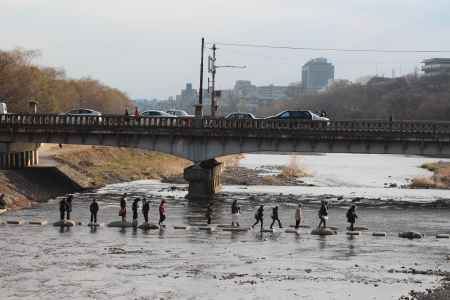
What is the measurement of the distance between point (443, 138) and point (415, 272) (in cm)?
3764

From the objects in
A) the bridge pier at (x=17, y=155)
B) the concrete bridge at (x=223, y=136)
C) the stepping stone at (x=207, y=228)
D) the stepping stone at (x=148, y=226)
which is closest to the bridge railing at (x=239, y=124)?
the concrete bridge at (x=223, y=136)

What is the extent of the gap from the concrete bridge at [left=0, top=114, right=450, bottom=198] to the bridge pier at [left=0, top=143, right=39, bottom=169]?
1.07ft

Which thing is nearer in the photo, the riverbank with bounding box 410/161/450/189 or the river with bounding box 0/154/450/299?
the river with bounding box 0/154/450/299

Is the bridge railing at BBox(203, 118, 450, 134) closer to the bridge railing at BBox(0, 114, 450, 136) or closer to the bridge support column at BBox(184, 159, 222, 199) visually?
the bridge railing at BBox(0, 114, 450, 136)

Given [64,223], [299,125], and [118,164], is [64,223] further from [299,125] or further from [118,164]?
[118,164]

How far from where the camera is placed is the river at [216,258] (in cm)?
3788

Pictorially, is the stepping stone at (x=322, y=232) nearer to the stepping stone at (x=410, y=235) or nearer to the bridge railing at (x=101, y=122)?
the stepping stone at (x=410, y=235)

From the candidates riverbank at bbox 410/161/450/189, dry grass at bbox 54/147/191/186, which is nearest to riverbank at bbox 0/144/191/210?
dry grass at bbox 54/147/191/186

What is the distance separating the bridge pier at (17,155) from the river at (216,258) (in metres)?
10.6

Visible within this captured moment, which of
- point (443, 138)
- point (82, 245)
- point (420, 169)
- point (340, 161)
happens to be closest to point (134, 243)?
point (82, 245)

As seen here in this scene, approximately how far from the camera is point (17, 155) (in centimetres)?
8475

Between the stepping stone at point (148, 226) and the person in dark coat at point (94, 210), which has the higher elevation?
the person in dark coat at point (94, 210)

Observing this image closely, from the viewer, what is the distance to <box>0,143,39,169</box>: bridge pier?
82000mm

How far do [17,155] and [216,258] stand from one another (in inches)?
1712
